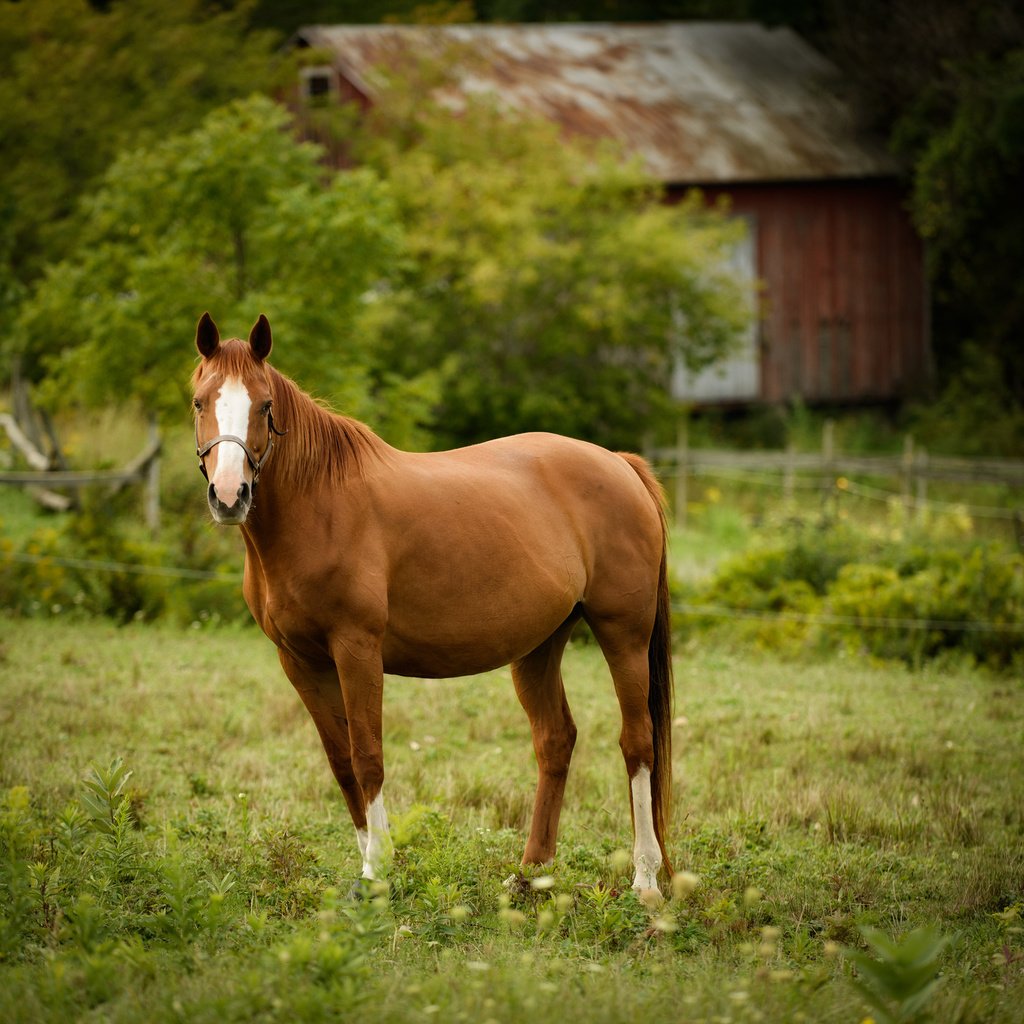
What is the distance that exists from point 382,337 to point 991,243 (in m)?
11.2

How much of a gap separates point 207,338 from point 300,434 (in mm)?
497

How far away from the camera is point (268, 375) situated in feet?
15.0

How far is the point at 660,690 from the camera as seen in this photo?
5.49m

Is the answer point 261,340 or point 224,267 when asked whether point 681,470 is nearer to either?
point 224,267

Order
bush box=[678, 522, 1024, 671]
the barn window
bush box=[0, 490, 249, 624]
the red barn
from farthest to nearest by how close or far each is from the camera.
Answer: the barn window → the red barn → bush box=[0, 490, 249, 624] → bush box=[678, 522, 1024, 671]

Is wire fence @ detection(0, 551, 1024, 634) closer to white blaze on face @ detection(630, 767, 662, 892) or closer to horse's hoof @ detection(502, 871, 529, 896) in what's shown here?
white blaze on face @ detection(630, 767, 662, 892)

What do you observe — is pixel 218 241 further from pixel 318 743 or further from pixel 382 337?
pixel 318 743

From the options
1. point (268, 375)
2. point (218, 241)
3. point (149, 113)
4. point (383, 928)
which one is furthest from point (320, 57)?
point (383, 928)

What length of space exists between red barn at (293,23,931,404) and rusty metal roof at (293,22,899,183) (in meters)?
0.04

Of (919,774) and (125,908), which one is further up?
(125,908)

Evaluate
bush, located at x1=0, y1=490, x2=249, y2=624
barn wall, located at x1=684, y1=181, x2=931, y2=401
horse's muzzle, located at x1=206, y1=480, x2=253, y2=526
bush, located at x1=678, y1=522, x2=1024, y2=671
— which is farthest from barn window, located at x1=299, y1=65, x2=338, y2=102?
horse's muzzle, located at x1=206, y1=480, x2=253, y2=526

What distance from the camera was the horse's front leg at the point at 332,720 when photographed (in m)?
4.85

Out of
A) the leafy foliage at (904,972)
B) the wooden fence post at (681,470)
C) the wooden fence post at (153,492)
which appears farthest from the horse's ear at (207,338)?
the wooden fence post at (681,470)

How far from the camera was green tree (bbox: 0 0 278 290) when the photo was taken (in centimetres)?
1683
